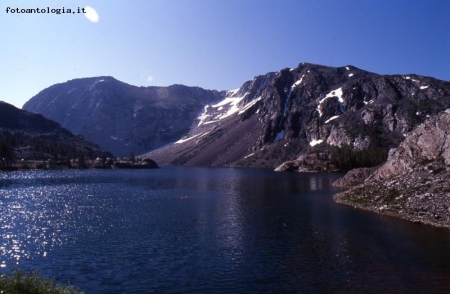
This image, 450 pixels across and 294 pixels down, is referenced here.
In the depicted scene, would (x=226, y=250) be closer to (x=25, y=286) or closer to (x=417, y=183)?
(x=25, y=286)

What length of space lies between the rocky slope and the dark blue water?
4.92 m

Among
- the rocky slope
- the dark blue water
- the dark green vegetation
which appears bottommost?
the dark blue water

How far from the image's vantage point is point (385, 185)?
3676 inches

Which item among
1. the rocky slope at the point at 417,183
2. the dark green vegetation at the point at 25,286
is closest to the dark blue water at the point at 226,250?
the rocky slope at the point at 417,183

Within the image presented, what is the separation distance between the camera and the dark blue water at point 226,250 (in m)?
39.9

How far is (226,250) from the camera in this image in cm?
5281

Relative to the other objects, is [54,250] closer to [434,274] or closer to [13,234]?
[13,234]

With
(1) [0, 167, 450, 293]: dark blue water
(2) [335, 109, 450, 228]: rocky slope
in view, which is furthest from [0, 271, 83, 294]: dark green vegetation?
(2) [335, 109, 450, 228]: rocky slope

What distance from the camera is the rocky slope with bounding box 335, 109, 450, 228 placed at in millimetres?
72250

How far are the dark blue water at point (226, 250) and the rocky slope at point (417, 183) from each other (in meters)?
4.92

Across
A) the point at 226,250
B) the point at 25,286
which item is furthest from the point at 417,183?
the point at 25,286

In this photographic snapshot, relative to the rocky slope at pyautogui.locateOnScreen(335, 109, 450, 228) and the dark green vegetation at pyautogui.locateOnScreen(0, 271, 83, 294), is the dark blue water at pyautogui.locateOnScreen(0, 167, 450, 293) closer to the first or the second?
the rocky slope at pyautogui.locateOnScreen(335, 109, 450, 228)

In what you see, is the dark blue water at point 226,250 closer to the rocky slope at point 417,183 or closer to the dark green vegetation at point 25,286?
the rocky slope at point 417,183

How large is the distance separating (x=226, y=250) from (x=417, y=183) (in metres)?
50.7
